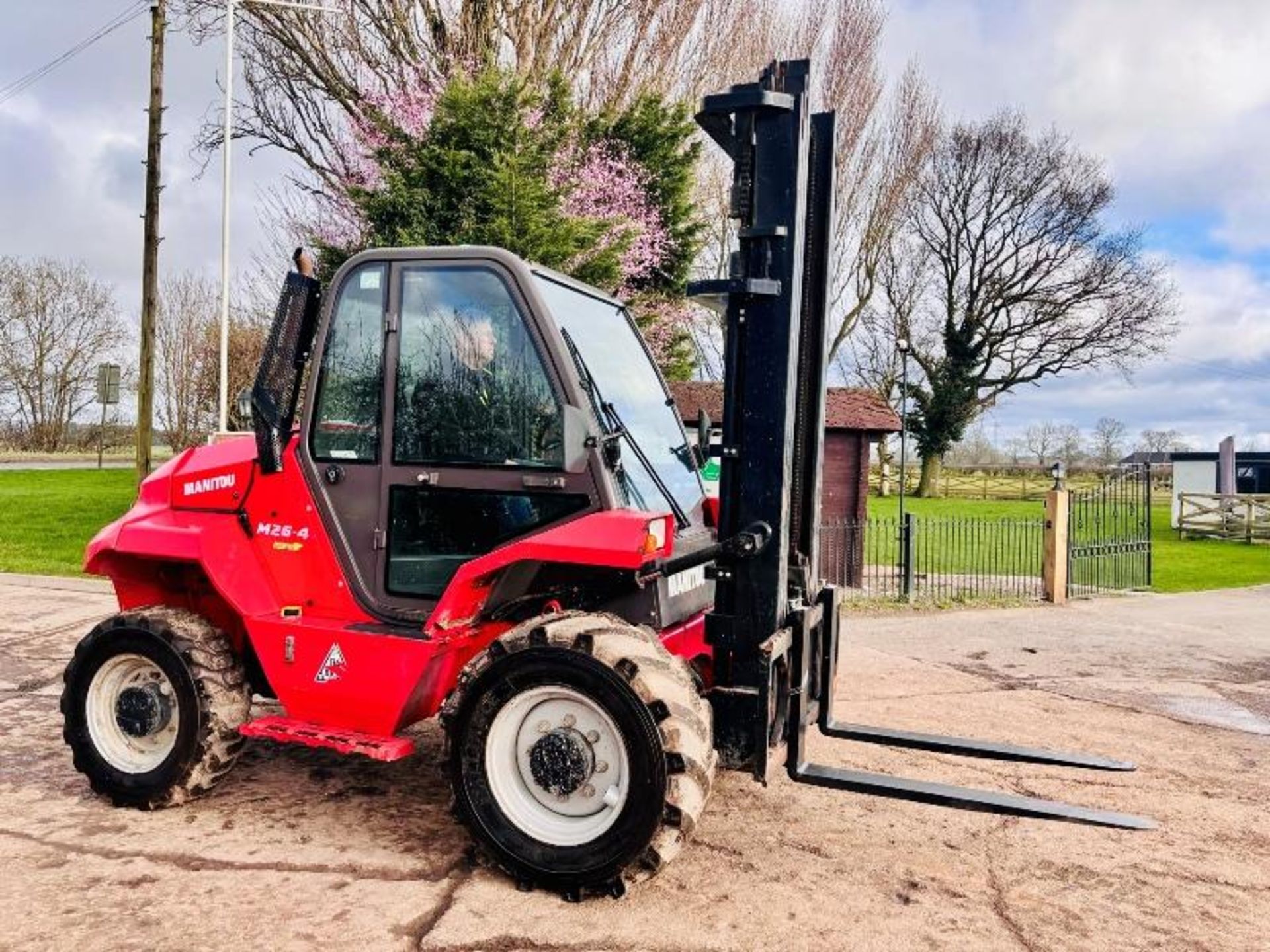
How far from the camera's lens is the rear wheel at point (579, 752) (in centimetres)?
343

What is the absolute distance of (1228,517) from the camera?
26250 mm

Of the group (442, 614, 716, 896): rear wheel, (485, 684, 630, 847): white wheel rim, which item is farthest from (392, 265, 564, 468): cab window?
(485, 684, 630, 847): white wheel rim

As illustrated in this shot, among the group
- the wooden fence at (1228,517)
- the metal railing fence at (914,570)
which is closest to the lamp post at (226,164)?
the metal railing fence at (914,570)

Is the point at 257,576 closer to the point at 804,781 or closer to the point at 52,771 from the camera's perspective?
the point at 52,771

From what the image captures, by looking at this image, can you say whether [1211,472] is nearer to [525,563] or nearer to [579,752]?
[525,563]

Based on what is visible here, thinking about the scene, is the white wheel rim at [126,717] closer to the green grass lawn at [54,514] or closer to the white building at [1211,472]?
the green grass lawn at [54,514]

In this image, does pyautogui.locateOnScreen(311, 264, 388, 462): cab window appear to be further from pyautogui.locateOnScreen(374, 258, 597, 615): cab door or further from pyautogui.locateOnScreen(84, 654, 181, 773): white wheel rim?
pyautogui.locateOnScreen(84, 654, 181, 773): white wheel rim

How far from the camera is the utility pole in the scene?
16.5 meters

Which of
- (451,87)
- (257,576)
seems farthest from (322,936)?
(451,87)

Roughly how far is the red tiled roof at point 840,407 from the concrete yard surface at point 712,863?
9220mm

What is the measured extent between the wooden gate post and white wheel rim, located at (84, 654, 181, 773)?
11.6 meters

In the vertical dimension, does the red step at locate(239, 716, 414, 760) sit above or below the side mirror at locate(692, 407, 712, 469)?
below

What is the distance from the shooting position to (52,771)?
4.93 meters

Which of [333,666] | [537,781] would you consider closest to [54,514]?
[333,666]
